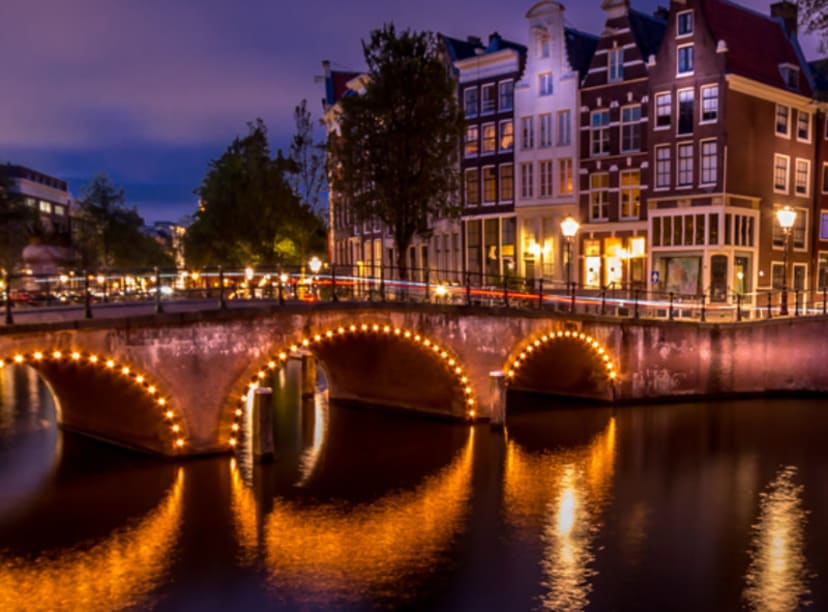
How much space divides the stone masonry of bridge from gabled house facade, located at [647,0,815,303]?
8110 millimetres

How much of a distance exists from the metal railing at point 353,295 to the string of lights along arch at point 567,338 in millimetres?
1056

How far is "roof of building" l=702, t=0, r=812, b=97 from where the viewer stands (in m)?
41.3

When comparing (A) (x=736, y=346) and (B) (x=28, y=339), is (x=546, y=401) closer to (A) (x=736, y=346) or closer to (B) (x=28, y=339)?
(A) (x=736, y=346)

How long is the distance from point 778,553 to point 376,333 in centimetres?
1480

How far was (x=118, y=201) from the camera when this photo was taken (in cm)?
7662

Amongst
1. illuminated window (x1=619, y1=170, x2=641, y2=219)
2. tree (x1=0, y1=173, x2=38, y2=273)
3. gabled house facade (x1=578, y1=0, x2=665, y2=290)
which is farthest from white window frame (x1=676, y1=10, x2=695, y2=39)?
tree (x1=0, y1=173, x2=38, y2=273)

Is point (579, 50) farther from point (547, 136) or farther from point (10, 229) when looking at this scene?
point (10, 229)

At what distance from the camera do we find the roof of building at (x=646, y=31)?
44.1m

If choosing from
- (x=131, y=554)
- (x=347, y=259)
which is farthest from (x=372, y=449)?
(x=347, y=259)

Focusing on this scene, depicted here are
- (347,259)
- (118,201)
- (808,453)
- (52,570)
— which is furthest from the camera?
(118,201)

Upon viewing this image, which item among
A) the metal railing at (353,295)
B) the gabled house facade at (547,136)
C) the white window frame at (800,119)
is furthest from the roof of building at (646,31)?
the metal railing at (353,295)

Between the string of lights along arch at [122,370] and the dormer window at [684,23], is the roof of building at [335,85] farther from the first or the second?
the string of lights along arch at [122,370]

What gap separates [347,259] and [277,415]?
39.1 meters

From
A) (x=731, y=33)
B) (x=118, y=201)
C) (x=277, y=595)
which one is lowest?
(x=277, y=595)
